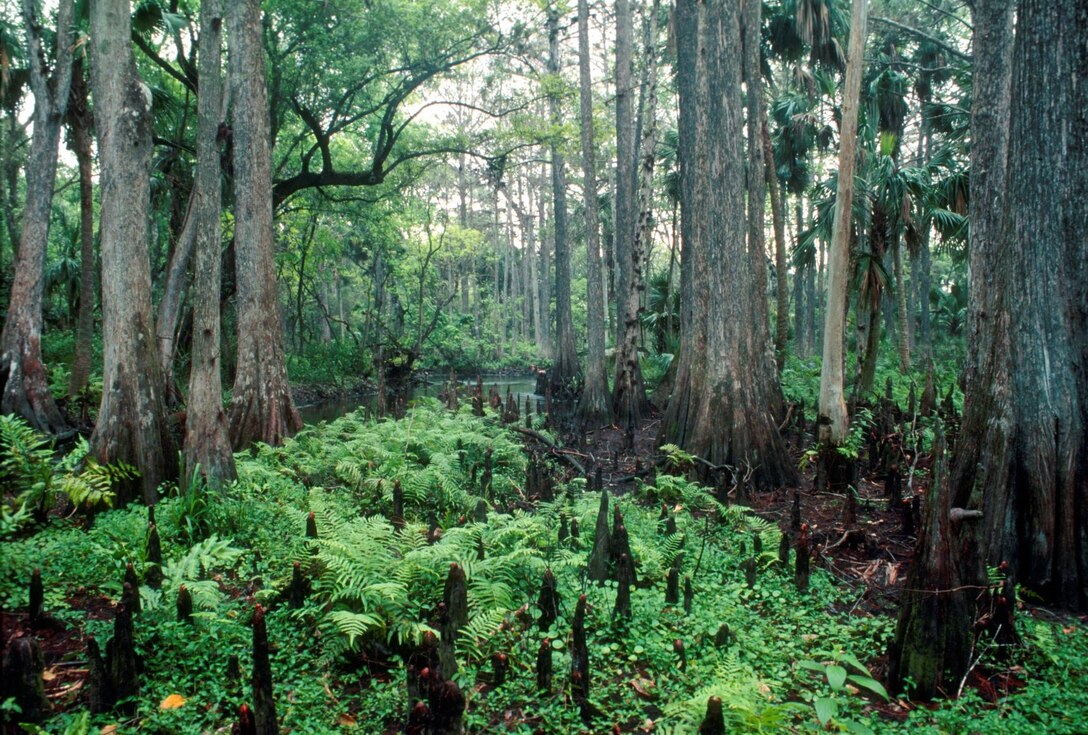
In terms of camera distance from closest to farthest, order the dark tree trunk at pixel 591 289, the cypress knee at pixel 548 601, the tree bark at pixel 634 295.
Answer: the cypress knee at pixel 548 601 < the dark tree trunk at pixel 591 289 < the tree bark at pixel 634 295

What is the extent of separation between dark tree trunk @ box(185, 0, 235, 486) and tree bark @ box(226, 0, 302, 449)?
2.05m

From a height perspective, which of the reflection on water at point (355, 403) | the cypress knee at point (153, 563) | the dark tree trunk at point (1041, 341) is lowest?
the reflection on water at point (355, 403)

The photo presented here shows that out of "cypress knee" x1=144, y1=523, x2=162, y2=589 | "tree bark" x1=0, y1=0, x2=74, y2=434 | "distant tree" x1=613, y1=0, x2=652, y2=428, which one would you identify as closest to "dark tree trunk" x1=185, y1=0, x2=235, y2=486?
"cypress knee" x1=144, y1=523, x2=162, y2=589

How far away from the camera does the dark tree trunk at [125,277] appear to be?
5.74 meters

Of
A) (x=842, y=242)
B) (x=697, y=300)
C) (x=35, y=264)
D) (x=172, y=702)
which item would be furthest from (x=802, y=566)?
(x=35, y=264)

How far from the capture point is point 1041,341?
4.21 m

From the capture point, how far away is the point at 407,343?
22812 mm

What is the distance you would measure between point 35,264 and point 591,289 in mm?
9944

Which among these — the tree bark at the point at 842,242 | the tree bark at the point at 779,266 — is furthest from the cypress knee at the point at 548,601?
the tree bark at the point at 779,266

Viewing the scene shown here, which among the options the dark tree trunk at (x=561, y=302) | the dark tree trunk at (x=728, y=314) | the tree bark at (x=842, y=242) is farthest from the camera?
the dark tree trunk at (x=561, y=302)

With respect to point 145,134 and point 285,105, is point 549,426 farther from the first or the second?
point 285,105

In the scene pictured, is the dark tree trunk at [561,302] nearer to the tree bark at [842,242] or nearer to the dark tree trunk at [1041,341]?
the tree bark at [842,242]

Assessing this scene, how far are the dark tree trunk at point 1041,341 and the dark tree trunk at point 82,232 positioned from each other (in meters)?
Result: 12.9

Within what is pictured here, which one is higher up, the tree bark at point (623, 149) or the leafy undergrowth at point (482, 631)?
the tree bark at point (623, 149)
